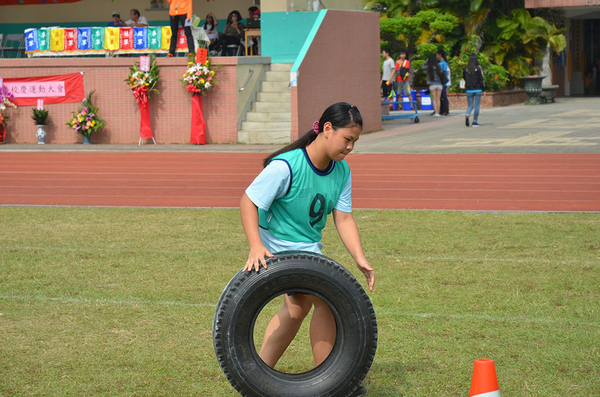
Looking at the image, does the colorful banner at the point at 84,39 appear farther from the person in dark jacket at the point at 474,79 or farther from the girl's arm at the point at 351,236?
the girl's arm at the point at 351,236

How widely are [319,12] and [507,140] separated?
6.68m

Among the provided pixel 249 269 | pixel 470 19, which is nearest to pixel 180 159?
pixel 249 269

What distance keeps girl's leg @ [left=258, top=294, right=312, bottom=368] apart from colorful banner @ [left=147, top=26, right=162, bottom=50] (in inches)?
749

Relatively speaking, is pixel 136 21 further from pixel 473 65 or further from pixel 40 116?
pixel 473 65

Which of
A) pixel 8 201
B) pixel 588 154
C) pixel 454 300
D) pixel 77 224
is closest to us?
pixel 454 300

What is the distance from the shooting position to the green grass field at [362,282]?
15.5 feet

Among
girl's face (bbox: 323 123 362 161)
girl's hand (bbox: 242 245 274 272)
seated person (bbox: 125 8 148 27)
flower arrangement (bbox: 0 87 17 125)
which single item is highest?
seated person (bbox: 125 8 148 27)

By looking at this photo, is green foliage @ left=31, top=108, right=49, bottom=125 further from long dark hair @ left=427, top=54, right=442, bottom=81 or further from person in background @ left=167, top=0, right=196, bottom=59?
long dark hair @ left=427, top=54, right=442, bottom=81

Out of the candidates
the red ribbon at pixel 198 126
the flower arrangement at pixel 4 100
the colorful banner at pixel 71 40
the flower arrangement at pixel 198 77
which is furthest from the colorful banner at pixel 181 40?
the flower arrangement at pixel 4 100

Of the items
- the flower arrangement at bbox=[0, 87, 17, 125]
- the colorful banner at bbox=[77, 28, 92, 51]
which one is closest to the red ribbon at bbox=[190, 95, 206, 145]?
the colorful banner at bbox=[77, 28, 92, 51]

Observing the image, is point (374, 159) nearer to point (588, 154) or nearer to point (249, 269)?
point (588, 154)

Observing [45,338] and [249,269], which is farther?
[45,338]

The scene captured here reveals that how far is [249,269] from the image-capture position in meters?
3.96

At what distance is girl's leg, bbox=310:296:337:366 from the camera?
4.20m
